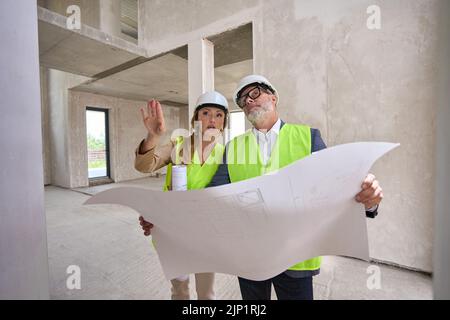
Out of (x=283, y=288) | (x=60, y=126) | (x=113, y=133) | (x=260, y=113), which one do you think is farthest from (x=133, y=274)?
(x=60, y=126)

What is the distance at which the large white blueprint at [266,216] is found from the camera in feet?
1.82

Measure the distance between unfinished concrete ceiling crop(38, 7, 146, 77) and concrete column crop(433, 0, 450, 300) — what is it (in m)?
3.82

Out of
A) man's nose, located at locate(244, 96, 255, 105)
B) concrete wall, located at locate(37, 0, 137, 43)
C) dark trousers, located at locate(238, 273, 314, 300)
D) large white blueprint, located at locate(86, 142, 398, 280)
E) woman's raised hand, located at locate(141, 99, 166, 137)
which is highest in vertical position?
concrete wall, located at locate(37, 0, 137, 43)

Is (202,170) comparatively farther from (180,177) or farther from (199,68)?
(199,68)

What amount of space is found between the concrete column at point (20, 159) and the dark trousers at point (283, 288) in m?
0.97

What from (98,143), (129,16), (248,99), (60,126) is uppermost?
(129,16)

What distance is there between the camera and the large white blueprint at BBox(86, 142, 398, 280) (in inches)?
21.8

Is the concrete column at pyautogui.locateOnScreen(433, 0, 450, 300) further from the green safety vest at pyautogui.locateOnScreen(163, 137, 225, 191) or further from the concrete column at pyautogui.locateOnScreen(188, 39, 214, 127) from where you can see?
the concrete column at pyautogui.locateOnScreen(188, 39, 214, 127)

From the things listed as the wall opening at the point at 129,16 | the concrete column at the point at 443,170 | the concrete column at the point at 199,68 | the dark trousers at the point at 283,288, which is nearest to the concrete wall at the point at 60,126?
the wall opening at the point at 129,16

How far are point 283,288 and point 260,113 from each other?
0.78m

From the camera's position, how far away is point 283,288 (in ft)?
2.96

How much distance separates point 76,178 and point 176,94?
157 inches

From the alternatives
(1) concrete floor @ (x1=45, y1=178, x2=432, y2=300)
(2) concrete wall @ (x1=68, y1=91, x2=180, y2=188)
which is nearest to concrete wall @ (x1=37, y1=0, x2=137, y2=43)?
(2) concrete wall @ (x1=68, y1=91, x2=180, y2=188)

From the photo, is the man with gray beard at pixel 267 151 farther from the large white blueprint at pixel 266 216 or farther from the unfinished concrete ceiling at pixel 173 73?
the unfinished concrete ceiling at pixel 173 73
